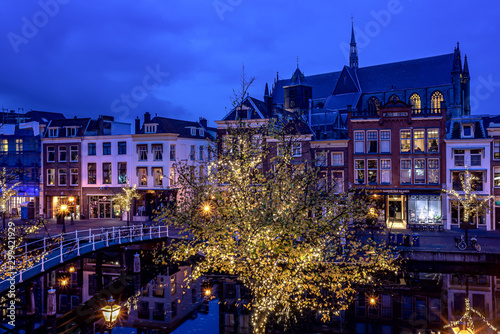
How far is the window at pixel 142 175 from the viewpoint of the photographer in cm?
5006

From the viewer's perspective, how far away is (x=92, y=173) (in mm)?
51906

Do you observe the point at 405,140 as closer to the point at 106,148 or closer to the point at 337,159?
the point at 337,159

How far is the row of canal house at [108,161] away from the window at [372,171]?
2010 centimetres

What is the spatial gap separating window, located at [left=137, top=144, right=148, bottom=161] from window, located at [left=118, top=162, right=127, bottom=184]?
2247 mm

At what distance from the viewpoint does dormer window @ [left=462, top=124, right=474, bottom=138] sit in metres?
42.2

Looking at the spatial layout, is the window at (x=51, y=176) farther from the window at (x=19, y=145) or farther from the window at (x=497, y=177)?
the window at (x=497, y=177)

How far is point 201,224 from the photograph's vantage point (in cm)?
1622

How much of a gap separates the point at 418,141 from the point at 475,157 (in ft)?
18.8

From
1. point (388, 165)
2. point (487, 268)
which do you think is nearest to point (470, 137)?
point (388, 165)

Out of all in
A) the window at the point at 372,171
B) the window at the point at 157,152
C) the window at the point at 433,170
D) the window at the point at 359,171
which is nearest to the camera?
the window at the point at 433,170

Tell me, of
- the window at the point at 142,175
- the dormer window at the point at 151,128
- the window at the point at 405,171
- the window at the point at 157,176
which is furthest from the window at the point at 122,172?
the window at the point at 405,171

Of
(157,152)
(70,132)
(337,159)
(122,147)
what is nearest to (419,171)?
(337,159)

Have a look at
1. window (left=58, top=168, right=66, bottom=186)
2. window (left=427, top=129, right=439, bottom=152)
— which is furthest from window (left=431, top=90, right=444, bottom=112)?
window (left=58, top=168, right=66, bottom=186)

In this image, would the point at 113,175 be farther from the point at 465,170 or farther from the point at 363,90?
the point at 363,90
